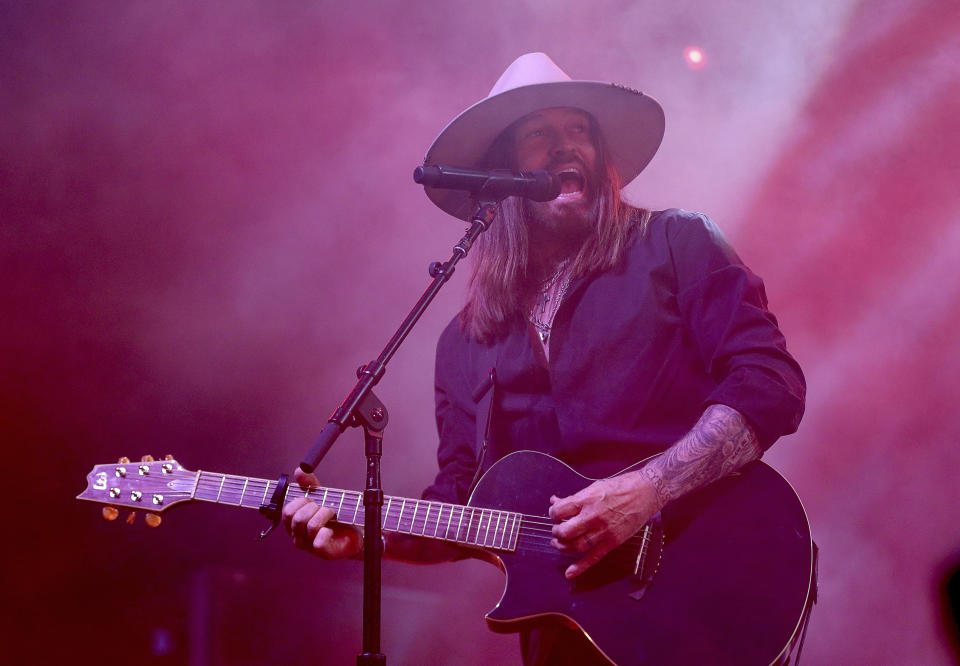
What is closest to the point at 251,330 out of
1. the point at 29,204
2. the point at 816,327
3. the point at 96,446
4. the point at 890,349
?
the point at 96,446

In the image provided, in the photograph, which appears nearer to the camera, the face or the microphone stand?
the microphone stand

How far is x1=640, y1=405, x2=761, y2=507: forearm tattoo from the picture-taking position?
204 centimetres

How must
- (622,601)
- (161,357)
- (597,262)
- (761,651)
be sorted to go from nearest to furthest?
(761,651)
(622,601)
(597,262)
(161,357)

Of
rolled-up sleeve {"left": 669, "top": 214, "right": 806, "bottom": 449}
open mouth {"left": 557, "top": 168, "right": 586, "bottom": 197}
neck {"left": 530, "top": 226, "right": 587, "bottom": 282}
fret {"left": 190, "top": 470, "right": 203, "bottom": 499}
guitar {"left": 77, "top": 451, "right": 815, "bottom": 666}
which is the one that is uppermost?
open mouth {"left": 557, "top": 168, "right": 586, "bottom": 197}

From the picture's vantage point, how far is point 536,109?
2.92 m

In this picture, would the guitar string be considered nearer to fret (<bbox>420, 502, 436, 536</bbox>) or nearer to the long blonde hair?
fret (<bbox>420, 502, 436, 536</bbox>)

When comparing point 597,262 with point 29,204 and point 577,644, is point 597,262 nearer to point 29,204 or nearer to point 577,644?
point 577,644

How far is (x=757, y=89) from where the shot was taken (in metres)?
4.12

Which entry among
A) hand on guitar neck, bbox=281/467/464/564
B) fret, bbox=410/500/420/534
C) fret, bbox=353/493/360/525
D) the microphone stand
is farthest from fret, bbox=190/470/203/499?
the microphone stand

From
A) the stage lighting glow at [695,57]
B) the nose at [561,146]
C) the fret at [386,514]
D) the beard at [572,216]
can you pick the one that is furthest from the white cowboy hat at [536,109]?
the stage lighting glow at [695,57]

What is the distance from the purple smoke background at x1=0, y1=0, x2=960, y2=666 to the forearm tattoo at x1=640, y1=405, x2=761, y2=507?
71.8 inches

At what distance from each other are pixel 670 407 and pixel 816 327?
186 centimetres

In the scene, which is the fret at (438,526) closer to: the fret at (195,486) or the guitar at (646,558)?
the guitar at (646,558)

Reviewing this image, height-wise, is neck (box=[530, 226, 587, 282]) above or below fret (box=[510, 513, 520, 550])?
above
